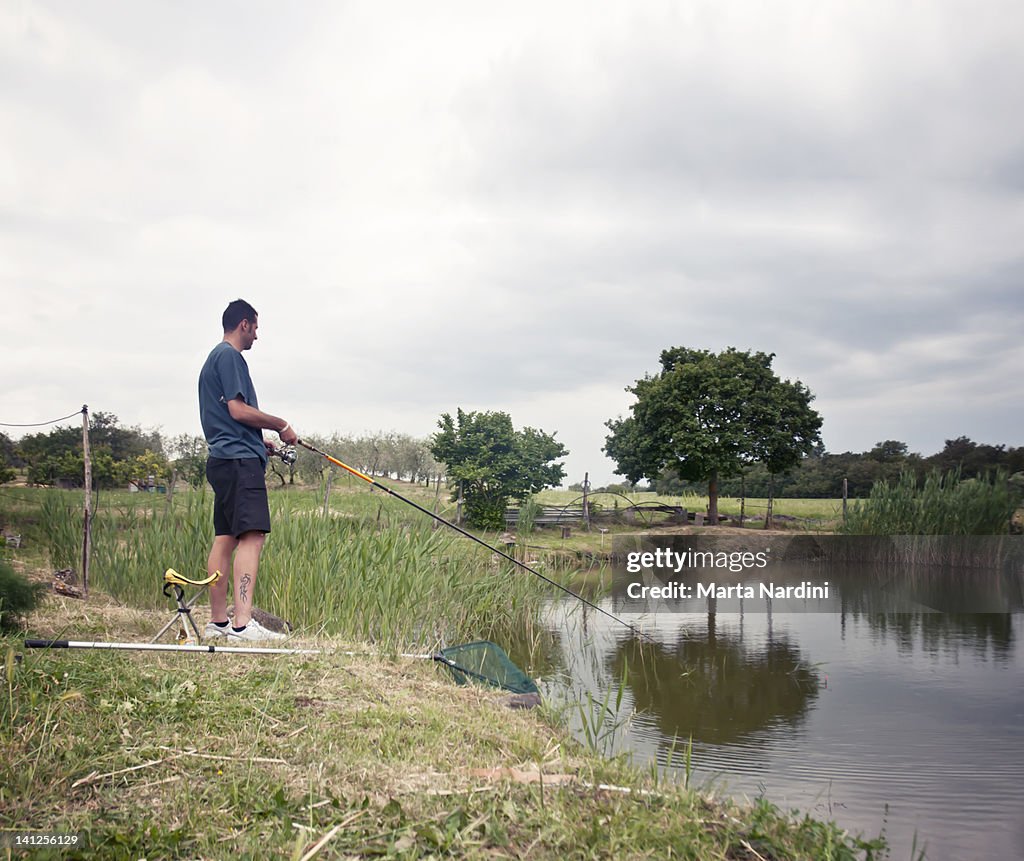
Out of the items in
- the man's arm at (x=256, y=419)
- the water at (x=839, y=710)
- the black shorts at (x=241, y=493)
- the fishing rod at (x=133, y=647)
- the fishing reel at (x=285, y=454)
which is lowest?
the water at (x=839, y=710)

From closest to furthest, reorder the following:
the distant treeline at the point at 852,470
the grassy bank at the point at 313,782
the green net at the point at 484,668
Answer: the grassy bank at the point at 313,782
the green net at the point at 484,668
the distant treeline at the point at 852,470

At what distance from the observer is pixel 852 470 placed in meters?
32.5

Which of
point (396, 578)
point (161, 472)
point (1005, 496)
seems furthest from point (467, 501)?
point (396, 578)

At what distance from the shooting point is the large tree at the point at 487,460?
19.8 meters

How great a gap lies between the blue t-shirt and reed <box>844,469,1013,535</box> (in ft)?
48.1

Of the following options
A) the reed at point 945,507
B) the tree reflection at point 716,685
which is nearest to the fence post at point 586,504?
the reed at point 945,507

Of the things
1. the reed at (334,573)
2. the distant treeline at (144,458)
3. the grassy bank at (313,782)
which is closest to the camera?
the grassy bank at (313,782)

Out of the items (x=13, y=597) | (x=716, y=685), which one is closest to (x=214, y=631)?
(x=13, y=597)

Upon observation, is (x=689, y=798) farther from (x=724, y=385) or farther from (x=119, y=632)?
(x=724, y=385)

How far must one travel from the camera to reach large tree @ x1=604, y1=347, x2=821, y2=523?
22.7m

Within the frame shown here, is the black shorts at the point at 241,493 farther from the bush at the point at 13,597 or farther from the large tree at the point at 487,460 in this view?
the large tree at the point at 487,460

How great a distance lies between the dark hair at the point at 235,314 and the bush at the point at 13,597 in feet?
6.26

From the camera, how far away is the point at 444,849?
208cm

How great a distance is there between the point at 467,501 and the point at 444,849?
17.7 m
